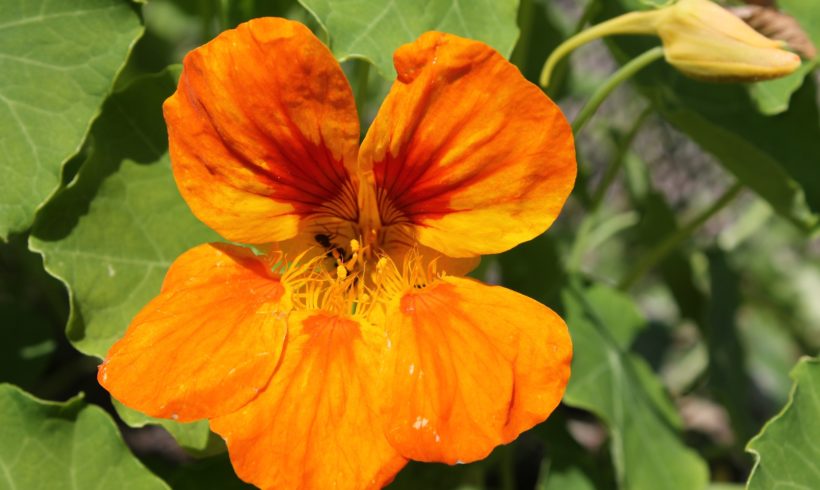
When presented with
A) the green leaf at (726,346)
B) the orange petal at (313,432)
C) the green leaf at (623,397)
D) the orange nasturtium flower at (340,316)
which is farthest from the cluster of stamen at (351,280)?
the green leaf at (726,346)

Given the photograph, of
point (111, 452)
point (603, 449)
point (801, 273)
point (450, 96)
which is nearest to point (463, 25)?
point (450, 96)

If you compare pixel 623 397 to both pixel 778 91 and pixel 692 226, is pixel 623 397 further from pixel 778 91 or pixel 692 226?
pixel 778 91

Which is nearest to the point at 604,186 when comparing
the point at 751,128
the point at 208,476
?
the point at 751,128

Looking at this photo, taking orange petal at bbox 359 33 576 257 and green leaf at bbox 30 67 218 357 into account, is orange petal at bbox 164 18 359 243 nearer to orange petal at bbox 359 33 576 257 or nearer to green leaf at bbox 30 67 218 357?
orange petal at bbox 359 33 576 257

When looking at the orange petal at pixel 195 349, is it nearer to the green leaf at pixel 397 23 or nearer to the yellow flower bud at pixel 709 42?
the green leaf at pixel 397 23

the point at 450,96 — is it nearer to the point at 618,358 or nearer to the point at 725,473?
the point at 618,358

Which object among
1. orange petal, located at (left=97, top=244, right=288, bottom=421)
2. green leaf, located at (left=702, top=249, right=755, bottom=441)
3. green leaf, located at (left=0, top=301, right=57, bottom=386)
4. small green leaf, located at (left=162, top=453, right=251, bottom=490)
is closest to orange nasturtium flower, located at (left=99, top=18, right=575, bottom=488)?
orange petal, located at (left=97, top=244, right=288, bottom=421)
